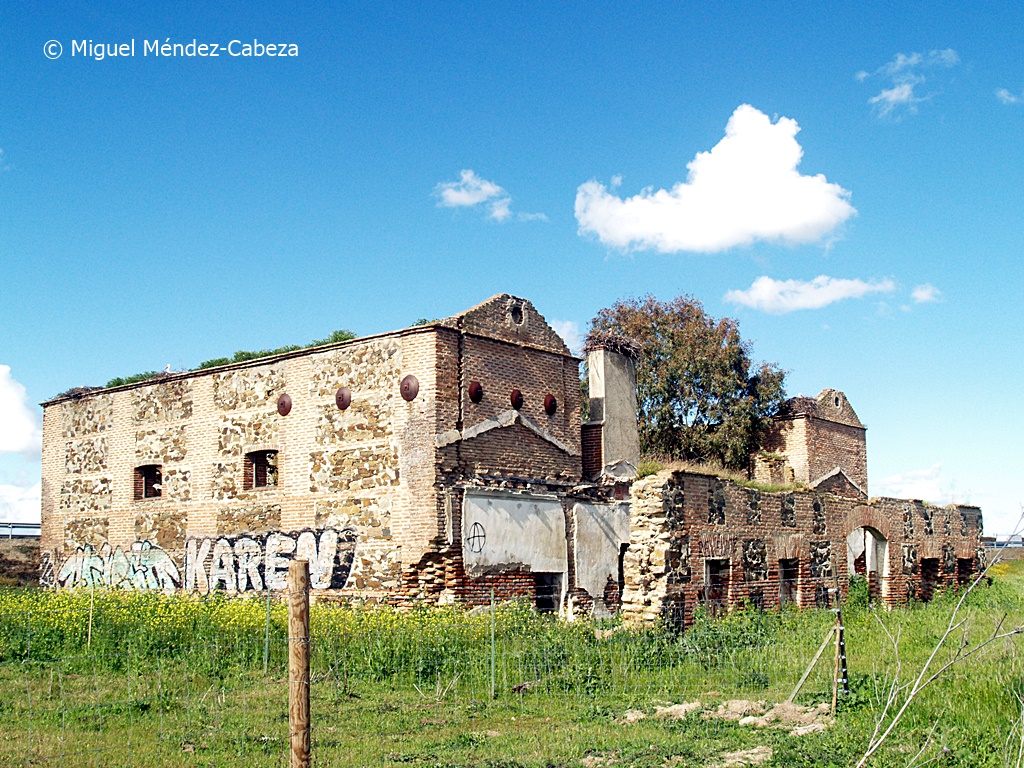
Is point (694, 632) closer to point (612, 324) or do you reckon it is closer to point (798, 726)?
point (798, 726)

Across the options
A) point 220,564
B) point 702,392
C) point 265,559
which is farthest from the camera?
point 702,392

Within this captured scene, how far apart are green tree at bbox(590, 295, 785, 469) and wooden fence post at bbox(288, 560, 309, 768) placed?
28496 millimetres

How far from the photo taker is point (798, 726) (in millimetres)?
9703

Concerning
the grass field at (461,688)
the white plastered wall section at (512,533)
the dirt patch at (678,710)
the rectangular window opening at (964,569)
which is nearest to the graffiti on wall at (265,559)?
the grass field at (461,688)

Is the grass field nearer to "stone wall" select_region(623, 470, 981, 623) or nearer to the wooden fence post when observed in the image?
"stone wall" select_region(623, 470, 981, 623)

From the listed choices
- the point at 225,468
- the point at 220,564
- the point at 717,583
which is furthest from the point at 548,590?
the point at 225,468

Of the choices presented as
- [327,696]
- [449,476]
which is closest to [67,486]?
[449,476]

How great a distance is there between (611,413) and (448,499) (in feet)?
19.0

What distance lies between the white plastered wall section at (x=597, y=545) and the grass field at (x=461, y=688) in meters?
3.31

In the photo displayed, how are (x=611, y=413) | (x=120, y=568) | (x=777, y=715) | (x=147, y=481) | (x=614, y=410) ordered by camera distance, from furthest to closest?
(x=147, y=481) < (x=120, y=568) < (x=614, y=410) < (x=611, y=413) < (x=777, y=715)

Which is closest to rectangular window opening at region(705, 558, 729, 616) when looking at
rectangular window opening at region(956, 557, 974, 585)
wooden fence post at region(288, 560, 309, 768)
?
rectangular window opening at region(956, 557, 974, 585)

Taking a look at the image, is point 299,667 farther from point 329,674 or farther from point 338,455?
point 338,455

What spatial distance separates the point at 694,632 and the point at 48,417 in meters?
20.0

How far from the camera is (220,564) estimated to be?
2147 centimetres
